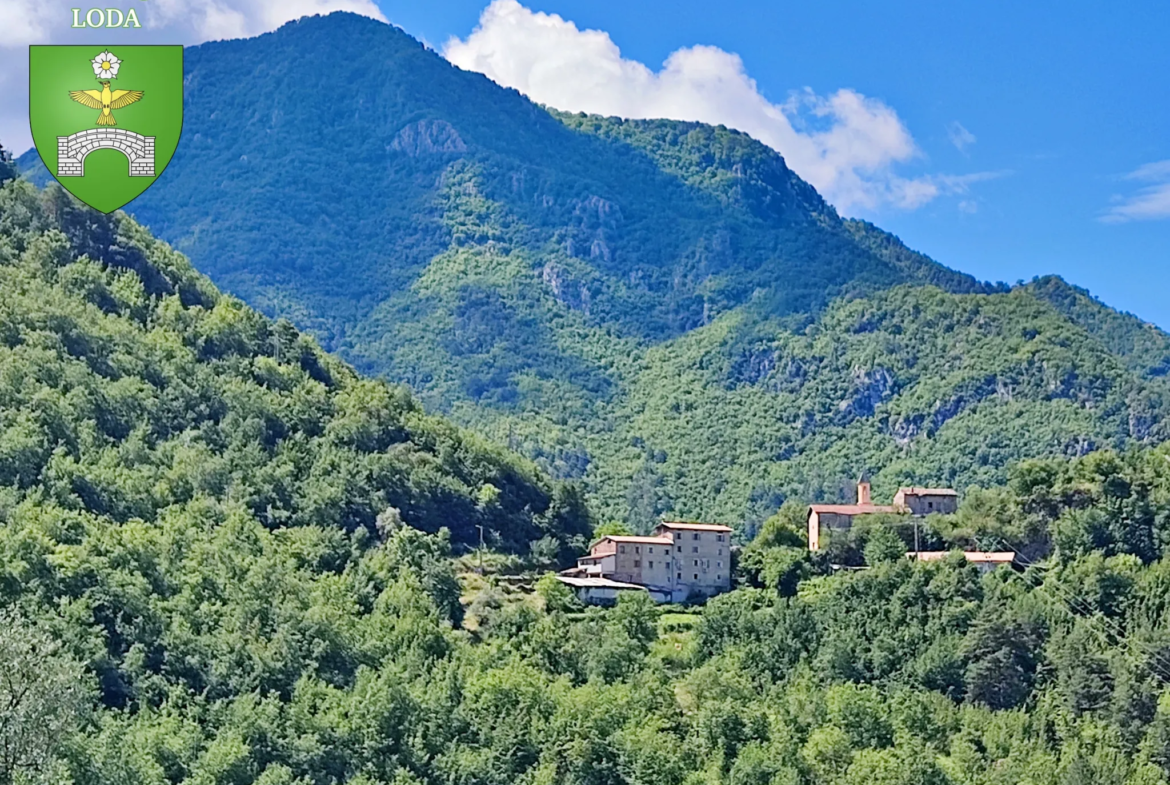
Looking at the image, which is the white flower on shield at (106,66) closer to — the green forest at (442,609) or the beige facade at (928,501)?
the green forest at (442,609)

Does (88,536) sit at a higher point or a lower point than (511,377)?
lower

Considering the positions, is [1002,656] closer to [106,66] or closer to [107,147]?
[107,147]

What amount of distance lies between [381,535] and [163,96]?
5579cm

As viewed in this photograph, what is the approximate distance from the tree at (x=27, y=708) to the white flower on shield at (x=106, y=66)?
40.6ft

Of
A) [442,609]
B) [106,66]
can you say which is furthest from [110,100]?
[442,609]

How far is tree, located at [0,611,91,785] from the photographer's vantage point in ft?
147

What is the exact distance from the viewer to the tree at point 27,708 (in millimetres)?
44781

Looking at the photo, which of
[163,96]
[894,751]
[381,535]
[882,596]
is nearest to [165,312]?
[381,535]

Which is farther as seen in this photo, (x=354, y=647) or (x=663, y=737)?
(x=354, y=647)

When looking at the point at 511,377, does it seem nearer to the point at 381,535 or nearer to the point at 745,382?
the point at 745,382

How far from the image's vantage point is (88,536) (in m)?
85.9

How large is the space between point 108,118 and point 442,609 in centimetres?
4768

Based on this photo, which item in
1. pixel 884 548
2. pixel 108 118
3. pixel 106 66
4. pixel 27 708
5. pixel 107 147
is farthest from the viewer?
pixel 884 548

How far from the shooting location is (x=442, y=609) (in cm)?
8919
